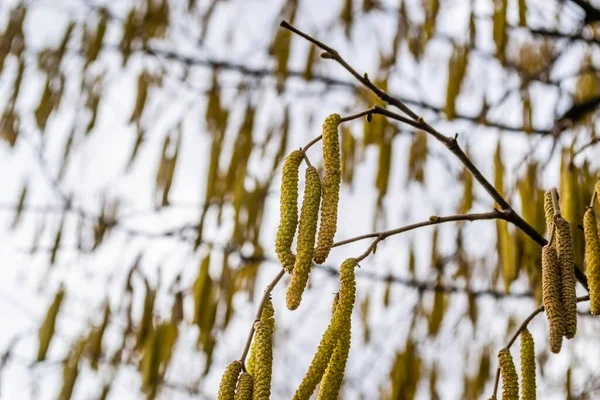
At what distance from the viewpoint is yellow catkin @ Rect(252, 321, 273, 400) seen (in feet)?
2.26

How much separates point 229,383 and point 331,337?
11 centimetres

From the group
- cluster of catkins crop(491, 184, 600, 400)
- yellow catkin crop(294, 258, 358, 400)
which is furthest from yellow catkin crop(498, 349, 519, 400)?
yellow catkin crop(294, 258, 358, 400)

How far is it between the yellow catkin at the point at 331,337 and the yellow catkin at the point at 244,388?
0.05 m

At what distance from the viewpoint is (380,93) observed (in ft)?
2.78

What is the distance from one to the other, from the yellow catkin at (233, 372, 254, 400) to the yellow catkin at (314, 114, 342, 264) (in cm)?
14

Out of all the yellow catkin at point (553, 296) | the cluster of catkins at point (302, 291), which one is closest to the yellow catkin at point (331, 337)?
the cluster of catkins at point (302, 291)

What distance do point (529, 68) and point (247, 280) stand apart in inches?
58.6

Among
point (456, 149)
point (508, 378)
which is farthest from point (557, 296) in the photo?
point (456, 149)

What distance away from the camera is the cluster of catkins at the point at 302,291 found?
0.68 metres

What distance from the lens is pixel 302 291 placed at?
68cm

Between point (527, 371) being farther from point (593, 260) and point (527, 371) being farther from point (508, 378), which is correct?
point (593, 260)

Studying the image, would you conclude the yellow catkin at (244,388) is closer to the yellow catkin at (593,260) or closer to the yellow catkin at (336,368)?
the yellow catkin at (336,368)

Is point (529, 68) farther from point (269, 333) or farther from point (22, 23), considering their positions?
point (269, 333)

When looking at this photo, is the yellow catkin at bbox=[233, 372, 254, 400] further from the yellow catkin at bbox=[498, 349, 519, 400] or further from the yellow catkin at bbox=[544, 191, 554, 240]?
the yellow catkin at bbox=[544, 191, 554, 240]
